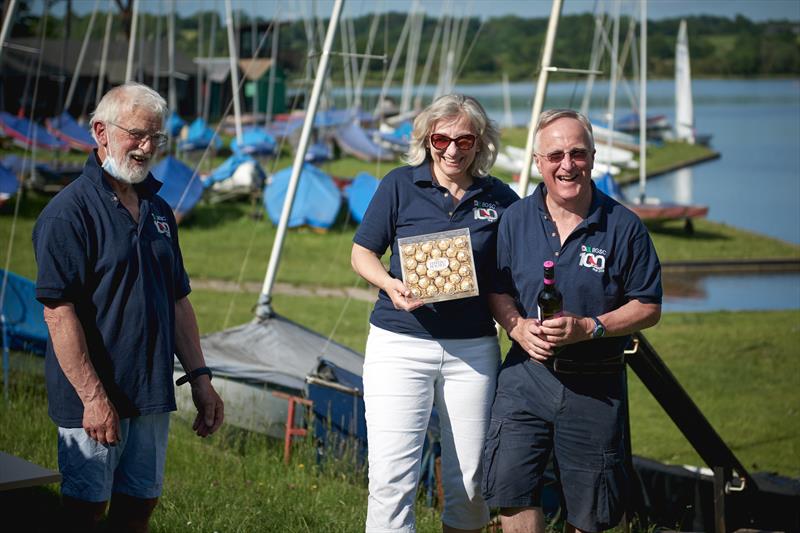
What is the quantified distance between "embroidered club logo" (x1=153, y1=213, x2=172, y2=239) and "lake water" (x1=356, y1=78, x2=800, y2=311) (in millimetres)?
2752

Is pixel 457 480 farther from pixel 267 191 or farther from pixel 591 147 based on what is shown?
pixel 267 191

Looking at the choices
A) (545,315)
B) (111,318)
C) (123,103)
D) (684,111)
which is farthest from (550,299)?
(684,111)

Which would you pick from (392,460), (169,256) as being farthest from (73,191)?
(392,460)

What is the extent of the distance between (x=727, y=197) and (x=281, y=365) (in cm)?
2485

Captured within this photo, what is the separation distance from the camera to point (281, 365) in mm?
7188

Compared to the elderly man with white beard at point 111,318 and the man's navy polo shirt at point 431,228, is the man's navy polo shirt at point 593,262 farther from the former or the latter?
the elderly man with white beard at point 111,318

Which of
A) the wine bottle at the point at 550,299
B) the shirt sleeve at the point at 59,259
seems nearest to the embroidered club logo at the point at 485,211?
the wine bottle at the point at 550,299

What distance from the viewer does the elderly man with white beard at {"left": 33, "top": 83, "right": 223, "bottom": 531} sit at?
3.33 m

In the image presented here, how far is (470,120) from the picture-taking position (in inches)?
157

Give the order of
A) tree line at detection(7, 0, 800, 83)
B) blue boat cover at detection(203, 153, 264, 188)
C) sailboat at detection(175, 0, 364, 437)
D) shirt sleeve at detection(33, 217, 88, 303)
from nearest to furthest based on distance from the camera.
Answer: shirt sleeve at detection(33, 217, 88, 303), sailboat at detection(175, 0, 364, 437), blue boat cover at detection(203, 153, 264, 188), tree line at detection(7, 0, 800, 83)

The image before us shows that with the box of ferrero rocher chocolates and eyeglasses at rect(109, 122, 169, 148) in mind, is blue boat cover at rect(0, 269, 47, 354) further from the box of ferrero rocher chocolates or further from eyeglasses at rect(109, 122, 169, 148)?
the box of ferrero rocher chocolates

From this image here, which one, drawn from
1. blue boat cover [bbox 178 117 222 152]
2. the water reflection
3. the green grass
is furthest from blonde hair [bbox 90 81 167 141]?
blue boat cover [bbox 178 117 222 152]

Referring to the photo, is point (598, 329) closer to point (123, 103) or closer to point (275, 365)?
point (123, 103)

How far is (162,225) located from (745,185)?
103 feet
